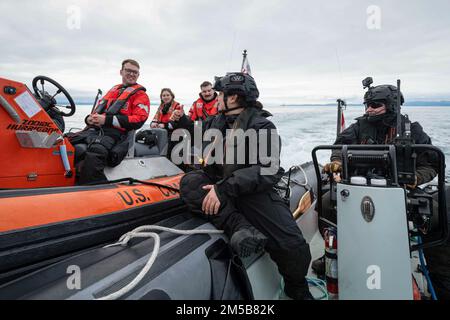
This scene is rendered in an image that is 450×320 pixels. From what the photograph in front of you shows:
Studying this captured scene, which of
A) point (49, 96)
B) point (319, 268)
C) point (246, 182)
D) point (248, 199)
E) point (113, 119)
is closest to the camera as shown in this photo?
point (246, 182)

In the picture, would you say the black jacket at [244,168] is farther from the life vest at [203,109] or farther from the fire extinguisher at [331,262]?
the life vest at [203,109]

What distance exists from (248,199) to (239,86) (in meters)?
0.60

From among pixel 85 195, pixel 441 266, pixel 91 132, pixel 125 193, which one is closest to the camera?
pixel 85 195

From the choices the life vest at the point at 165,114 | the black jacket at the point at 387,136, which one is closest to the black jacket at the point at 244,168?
the black jacket at the point at 387,136

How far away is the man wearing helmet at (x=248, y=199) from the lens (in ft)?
4.49

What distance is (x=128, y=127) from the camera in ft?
8.91

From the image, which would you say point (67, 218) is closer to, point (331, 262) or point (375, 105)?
point (331, 262)

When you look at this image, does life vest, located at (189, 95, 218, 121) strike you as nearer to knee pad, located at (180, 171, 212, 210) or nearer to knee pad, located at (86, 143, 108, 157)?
knee pad, located at (86, 143, 108, 157)

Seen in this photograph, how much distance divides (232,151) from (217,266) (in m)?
0.56

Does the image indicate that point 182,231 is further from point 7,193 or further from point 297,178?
point 297,178

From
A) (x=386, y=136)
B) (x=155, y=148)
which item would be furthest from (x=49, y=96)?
(x=386, y=136)

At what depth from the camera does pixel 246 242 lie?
4.09 feet

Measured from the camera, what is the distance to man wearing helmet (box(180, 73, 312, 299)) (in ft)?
4.49
